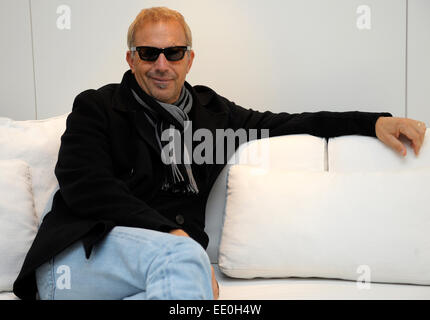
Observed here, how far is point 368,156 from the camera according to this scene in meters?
1.79

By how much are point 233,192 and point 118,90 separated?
0.59 meters

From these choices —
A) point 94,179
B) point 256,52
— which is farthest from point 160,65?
point 256,52

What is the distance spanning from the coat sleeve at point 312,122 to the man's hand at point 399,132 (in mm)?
45

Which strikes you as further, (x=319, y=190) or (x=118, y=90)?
(x=118, y=90)

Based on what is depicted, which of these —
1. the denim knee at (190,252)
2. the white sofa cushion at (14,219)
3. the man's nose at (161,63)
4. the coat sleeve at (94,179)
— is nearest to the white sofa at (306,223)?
the white sofa cushion at (14,219)

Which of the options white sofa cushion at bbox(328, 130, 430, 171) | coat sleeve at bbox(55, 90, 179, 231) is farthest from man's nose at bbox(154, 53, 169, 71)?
white sofa cushion at bbox(328, 130, 430, 171)

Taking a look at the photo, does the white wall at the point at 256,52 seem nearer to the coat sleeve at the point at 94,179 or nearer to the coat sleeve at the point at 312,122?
the coat sleeve at the point at 312,122

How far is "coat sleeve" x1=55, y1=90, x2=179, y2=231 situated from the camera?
144cm

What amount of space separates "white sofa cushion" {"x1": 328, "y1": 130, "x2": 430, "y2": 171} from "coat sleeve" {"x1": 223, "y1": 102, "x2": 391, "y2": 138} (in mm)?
40

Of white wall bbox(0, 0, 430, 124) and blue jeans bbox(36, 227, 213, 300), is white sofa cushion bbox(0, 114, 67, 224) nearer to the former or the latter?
blue jeans bbox(36, 227, 213, 300)

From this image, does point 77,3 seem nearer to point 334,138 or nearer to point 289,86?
point 289,86

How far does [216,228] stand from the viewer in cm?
188

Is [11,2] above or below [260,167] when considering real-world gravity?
above

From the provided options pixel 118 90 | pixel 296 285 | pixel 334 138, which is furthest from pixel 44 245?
pixel 334 138
